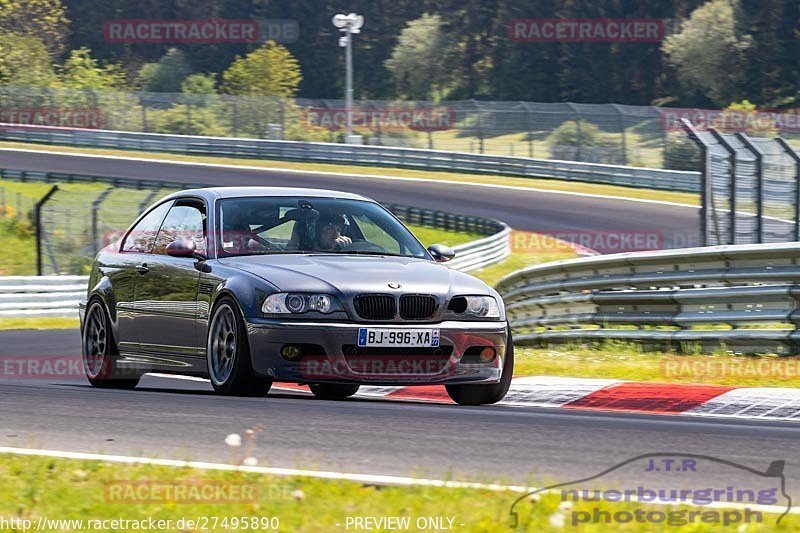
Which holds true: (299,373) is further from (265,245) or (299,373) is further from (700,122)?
(700,122)

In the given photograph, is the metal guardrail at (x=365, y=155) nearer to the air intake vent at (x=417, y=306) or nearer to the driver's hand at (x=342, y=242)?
the driver's hand at (x=342, y=242)

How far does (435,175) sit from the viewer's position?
4647cm

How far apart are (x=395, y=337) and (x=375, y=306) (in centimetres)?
22

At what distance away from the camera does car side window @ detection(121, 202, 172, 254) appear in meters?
10.2

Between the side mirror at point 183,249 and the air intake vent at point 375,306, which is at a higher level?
the side mirror at point 183,249

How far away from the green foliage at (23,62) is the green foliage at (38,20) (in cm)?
664

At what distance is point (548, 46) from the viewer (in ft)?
257

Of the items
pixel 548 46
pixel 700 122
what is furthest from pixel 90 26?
pixel 700 122

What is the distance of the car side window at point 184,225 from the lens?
9.52 meters

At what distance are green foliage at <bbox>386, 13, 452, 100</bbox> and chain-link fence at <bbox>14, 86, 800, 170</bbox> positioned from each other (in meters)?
24.4

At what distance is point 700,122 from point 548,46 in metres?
26.6

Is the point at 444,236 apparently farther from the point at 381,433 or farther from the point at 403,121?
the point at 381,433

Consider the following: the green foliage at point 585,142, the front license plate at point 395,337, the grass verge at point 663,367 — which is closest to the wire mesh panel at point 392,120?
the green foliage at point 585,142

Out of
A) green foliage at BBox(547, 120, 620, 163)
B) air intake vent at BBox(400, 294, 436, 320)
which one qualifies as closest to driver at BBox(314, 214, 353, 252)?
air intake vent at BBox(400, 294, 436, 320)
